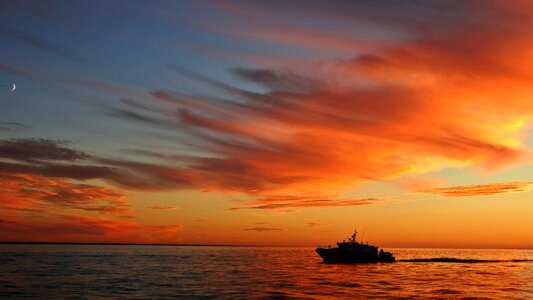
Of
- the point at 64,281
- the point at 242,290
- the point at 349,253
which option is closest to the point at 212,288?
the point at 242,290

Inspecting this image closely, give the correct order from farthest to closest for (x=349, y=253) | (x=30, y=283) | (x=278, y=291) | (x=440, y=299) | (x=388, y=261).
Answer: (x=388, y=261)
(x=349, y=253)
(x=30, y=283)
(x=278, y=291)
(x=440, y=299)

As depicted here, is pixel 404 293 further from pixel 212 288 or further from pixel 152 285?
pixel 152 285

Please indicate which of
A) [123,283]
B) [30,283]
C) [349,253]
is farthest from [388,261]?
[30,283]

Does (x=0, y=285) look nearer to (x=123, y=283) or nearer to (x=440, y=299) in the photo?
(x=123, y=283)

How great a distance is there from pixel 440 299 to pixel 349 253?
256ft

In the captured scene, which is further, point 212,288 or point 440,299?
point 212,288

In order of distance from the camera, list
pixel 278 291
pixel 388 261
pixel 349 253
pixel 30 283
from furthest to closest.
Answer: pixel 388 261, pixel 349 253, pixel 30 283, pixel 278 291

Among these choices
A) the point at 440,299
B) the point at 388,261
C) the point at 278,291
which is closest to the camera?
the point at 440,299

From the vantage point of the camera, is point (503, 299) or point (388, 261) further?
point (388, 261)

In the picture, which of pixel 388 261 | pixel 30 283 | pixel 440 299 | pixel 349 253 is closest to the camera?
pixel 440 299

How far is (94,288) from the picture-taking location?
6988cm

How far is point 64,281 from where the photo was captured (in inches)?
3123

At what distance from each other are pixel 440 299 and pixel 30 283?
60.2 metres

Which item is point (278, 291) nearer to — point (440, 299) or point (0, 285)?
point (440, 299)
